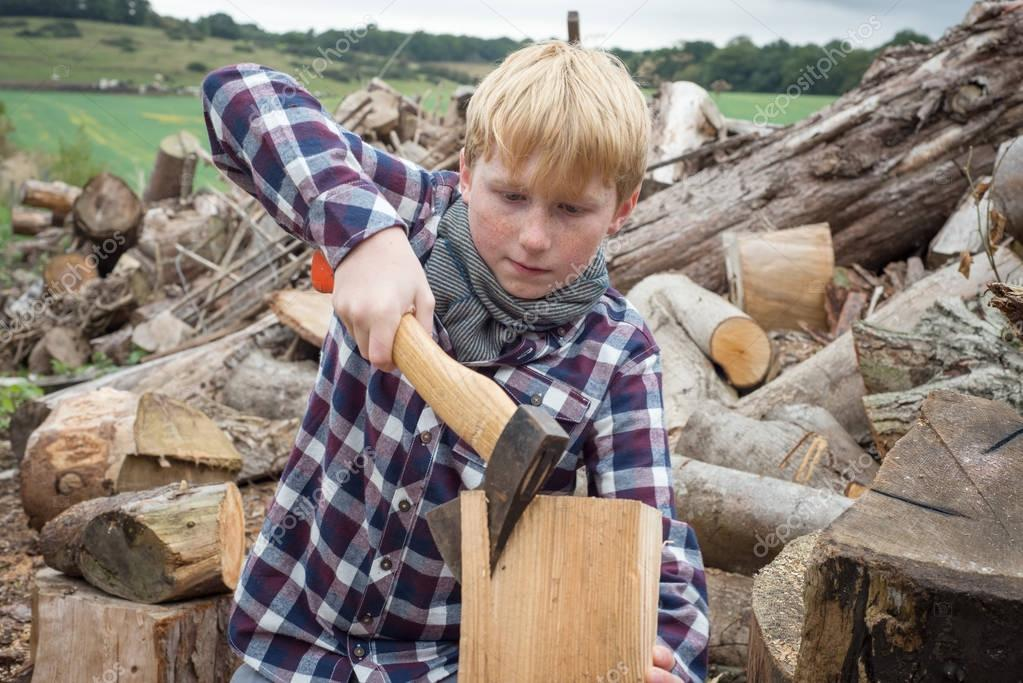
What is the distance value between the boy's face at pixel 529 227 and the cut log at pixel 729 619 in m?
1.52

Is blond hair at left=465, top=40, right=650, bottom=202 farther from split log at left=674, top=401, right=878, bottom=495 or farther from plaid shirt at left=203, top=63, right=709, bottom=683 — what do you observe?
split log at left=674, top=401, right=878, bottom=495

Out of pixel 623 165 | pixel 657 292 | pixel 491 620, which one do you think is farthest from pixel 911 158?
pixel 491 620

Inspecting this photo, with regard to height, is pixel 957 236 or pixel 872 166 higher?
pixel 872 166

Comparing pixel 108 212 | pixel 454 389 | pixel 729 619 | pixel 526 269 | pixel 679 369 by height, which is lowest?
pixel 108 212

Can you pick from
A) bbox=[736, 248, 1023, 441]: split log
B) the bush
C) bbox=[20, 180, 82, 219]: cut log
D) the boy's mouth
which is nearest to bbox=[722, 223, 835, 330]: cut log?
bbox=[736, 248, 1023, 441]: split log

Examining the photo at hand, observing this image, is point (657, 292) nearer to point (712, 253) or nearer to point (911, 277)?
point (712, 253)

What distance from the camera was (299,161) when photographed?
5.49 feet

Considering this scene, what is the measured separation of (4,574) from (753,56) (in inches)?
234

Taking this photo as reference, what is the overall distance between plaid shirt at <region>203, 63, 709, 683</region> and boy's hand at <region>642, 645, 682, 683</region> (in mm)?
138

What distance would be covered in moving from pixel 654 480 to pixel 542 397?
268 millimetres

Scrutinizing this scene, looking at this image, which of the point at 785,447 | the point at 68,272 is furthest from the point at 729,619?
the point at 68,272

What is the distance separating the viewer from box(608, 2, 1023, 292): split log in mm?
5055

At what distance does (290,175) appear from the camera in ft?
5.51

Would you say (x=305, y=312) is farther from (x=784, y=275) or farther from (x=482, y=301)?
(x=482, y=301)
